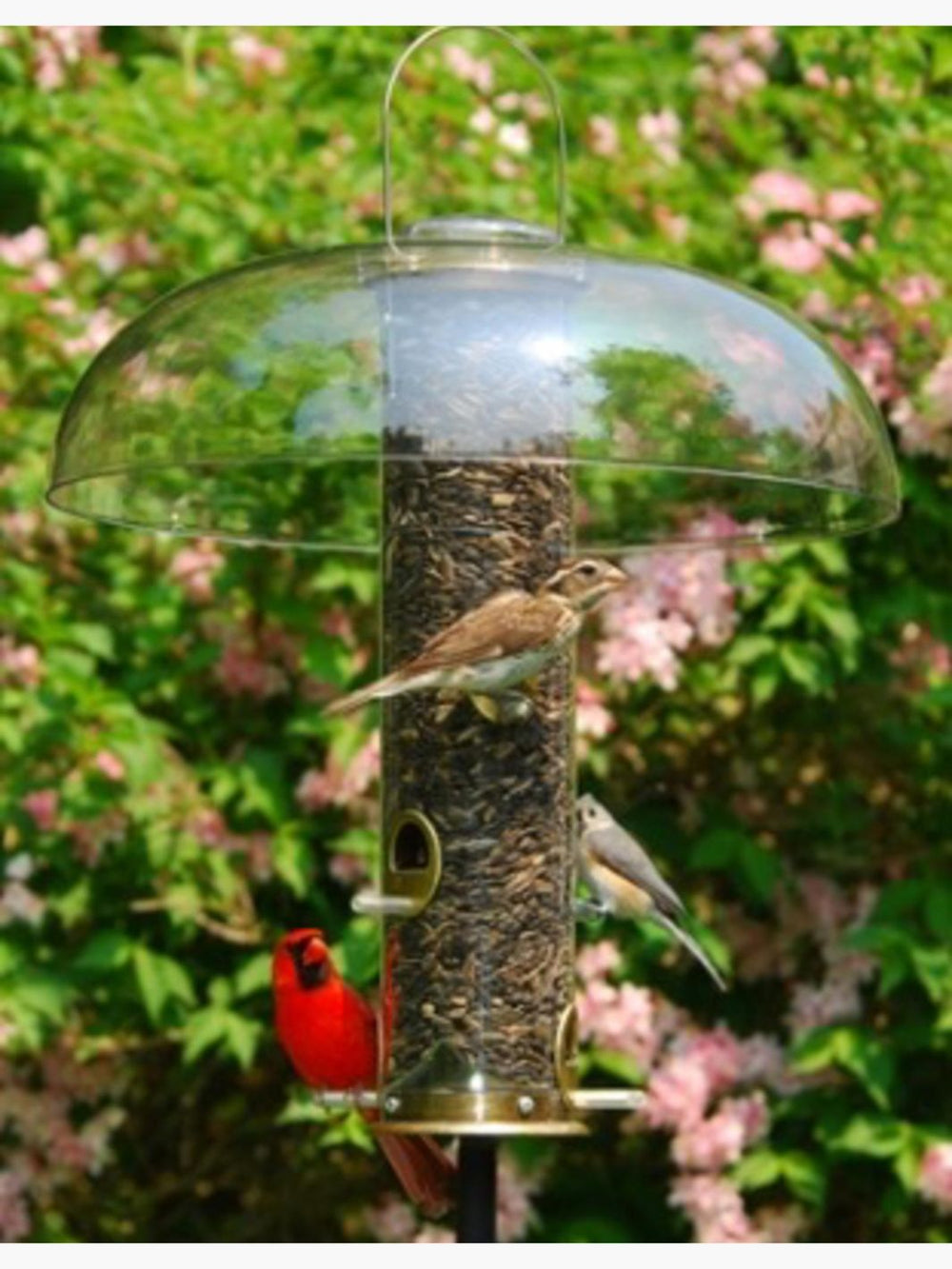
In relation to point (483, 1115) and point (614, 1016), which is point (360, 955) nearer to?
point (614, 1016)

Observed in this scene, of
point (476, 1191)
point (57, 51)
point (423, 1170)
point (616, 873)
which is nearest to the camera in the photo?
point (476, 1191)

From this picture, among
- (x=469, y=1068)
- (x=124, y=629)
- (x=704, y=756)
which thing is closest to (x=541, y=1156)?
(x=704, y=756)

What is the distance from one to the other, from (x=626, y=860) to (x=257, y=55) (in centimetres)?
215

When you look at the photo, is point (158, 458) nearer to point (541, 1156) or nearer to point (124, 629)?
point (124, 629)

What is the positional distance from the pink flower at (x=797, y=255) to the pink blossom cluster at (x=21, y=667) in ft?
4.58

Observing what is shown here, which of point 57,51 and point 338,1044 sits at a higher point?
point 57,51

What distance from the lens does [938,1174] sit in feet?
18.0

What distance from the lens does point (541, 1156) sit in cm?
578

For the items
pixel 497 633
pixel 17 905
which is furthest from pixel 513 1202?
pixel 497 633

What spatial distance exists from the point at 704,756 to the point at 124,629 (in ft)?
3.49

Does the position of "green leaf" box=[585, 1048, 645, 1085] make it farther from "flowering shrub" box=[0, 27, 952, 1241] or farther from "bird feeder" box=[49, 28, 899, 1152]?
"bird feeder" box=[49, 28, 899, 1152]

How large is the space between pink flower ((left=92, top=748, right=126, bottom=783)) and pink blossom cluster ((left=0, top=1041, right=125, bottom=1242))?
646mm

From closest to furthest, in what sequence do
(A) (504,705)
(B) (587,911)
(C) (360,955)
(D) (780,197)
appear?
(A) (504,705) < (B) (587,911) < (C) (360,955) < (D) (780,197)

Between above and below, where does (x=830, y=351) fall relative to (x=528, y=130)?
below
